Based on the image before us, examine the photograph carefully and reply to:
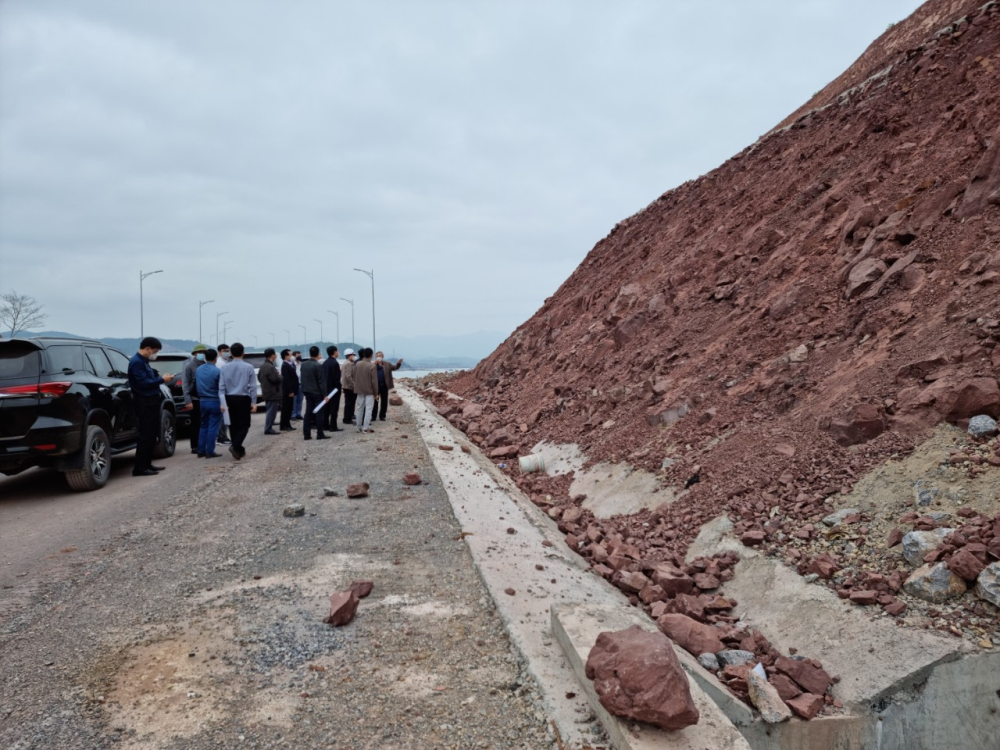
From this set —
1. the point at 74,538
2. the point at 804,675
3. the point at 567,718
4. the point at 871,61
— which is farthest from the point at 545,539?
the point at 871,61

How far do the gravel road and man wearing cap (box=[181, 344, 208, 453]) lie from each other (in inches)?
A: 170

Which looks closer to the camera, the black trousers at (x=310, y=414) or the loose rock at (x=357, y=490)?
the loose rock at (x=357, y=490)

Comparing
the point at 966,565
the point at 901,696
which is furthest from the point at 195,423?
the point at 966,565

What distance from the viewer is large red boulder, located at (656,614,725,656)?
4.24 meters

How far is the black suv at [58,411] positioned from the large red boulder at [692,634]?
689cm

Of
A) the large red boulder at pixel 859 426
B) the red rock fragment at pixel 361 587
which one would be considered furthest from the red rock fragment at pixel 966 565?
the red rock fragment at pixel 361 587

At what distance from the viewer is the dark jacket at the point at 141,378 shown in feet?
27.9

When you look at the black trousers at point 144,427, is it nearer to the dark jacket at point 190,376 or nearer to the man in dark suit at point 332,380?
the dark jacket at point 190,376

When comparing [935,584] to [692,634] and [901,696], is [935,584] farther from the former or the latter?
[692,634]

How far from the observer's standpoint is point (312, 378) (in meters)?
11.7

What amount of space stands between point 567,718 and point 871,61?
16.7 m

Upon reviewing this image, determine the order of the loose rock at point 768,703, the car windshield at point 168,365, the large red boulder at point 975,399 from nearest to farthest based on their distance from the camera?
the loose rock at point 768,703
the large red boulder at point 975,399
the car windshield at point 168,365

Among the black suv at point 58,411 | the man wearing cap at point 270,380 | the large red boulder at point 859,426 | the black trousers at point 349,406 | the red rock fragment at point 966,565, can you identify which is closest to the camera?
the red rock fragment at point 966,565

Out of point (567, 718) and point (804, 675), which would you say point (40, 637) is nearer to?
point (567, 718)
